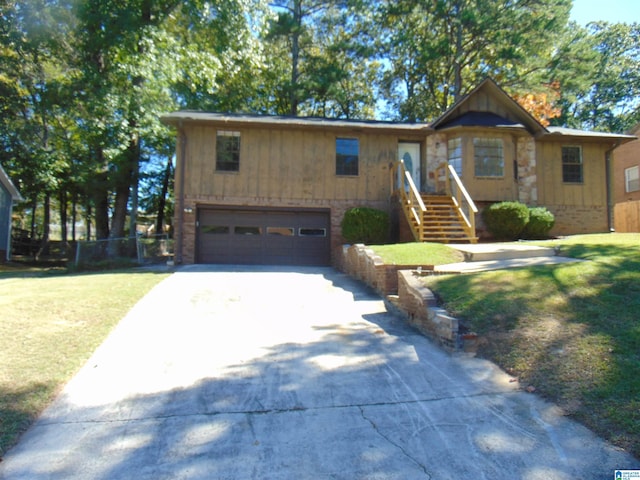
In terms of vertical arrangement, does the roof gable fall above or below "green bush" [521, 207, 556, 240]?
above

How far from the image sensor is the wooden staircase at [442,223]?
1124 centimetres

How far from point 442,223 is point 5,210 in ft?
72.6

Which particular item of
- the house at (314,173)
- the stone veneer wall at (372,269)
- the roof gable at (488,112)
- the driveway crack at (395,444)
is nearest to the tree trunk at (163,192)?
the house at (314,173)

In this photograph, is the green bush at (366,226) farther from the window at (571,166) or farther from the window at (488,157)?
the window at (571,166)

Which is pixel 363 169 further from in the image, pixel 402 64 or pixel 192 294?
pixel 402 64

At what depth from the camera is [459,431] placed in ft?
10.5

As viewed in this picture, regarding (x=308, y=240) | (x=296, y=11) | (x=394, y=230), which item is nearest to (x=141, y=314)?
(x=308, y=240)

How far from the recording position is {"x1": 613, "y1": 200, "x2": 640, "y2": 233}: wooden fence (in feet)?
52.7

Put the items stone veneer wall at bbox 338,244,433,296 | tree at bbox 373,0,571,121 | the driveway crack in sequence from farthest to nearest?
1. tree at bbox 373,0,571,121
2. stone veneer wall at bbox 338,244,433,296
3. the driveway crack

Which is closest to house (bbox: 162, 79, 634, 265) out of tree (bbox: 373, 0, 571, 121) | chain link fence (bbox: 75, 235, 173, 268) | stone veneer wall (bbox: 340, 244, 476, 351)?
chain link fence (bbox: 75, 235, 173, 268)

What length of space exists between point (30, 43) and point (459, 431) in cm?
2143

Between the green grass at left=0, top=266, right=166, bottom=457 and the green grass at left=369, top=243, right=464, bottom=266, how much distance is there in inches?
201

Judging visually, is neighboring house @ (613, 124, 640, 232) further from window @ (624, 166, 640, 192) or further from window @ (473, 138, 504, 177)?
window @ (473, 138, 504, 177)

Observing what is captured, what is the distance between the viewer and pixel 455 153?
14.5 metres
